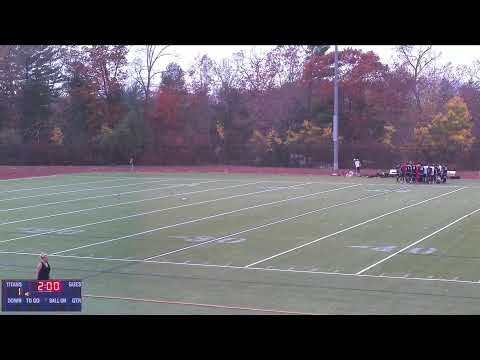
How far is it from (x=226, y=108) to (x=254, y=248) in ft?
149

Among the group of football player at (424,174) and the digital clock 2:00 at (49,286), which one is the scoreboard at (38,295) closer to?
the digital clock 2:00 at (49,286)

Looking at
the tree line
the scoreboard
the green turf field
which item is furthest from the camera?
the tree line

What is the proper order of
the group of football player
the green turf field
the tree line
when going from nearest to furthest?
the green turf field, the group of football player, the tree line

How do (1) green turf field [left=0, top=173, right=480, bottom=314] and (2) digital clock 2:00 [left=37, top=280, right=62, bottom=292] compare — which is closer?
(2) digital clock 2:00 [left=37, top=280, right=62, bottom=292]

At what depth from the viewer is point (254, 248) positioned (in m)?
16.6

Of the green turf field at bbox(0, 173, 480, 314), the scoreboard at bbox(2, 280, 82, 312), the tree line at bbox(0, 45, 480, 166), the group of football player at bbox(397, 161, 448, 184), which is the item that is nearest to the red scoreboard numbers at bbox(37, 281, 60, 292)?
the scoreboard at bbox(2, 280, 82, 312)

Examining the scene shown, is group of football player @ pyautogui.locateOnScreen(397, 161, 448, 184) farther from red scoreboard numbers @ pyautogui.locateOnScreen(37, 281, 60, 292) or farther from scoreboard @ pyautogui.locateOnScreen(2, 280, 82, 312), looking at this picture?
red scoreboard numbers @ pyautogui.locateOnScreen(37, 281, 60, 292)

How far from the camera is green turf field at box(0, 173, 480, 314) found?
11.3 metres

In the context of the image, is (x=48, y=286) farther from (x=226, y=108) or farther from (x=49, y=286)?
(x=226, y=108)

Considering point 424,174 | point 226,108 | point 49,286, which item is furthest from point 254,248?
point 226,108

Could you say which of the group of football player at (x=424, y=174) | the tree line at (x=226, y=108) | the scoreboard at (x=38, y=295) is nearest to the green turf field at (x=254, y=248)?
the scoreboard at (x=38, y=295)

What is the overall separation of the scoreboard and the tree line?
44998 mm

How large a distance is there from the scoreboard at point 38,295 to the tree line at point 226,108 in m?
45.0

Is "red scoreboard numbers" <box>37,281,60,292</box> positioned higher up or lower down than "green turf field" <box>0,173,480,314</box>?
higher up
